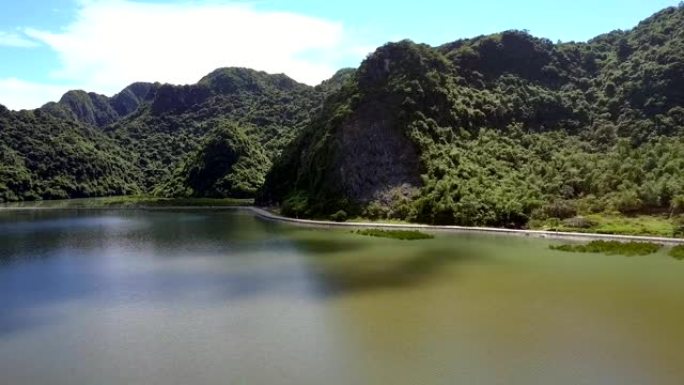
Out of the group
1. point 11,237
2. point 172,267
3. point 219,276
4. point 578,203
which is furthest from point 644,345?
point 11,237

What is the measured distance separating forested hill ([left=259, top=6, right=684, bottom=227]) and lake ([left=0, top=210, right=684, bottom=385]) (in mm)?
18118

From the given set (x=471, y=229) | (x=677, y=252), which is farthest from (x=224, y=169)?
(x=677, y=252)

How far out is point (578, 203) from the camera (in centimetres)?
5762

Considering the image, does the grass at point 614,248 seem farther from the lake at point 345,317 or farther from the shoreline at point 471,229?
the shoreline at point 471,229

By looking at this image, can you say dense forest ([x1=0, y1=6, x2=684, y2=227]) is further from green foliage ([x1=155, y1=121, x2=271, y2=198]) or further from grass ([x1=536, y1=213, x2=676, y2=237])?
green foliage ([x1=155, y1=121, x2=271, y2=198])

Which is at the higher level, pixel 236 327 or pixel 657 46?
pixel 657 46

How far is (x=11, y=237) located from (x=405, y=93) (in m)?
51.4

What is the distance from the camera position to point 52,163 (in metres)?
156

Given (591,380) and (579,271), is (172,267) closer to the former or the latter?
(579,271)

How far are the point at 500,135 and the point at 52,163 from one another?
12596 centimetres

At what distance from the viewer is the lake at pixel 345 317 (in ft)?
60.8

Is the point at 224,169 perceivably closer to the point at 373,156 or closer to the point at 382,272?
the point at 373,156

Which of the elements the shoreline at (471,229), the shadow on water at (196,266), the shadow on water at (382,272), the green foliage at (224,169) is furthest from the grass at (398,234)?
the green foliage at (224,169)

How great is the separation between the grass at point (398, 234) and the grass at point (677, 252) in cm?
2006
